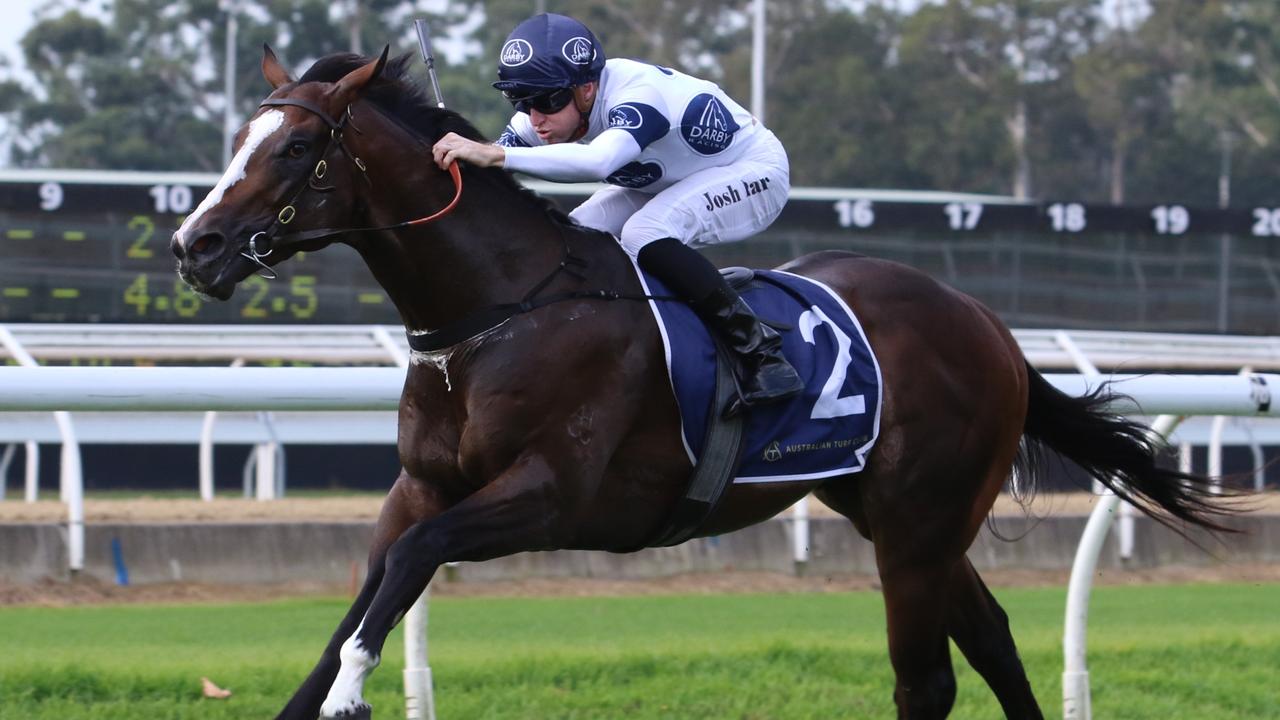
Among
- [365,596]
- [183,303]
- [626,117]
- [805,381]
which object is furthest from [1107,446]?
[183,303]

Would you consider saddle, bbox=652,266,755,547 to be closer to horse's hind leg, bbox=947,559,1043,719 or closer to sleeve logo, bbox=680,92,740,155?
sleeve logo, bbox=680,92,740,155

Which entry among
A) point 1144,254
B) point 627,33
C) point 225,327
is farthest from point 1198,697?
point 627,33

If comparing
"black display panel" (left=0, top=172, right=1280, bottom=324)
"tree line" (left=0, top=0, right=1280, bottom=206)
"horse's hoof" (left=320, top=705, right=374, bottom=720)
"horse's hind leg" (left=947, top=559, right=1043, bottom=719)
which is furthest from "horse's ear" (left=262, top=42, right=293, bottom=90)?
"tree line" (left=0, top=0, right=1280, bottom=206)

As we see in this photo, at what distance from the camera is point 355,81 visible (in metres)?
3.66

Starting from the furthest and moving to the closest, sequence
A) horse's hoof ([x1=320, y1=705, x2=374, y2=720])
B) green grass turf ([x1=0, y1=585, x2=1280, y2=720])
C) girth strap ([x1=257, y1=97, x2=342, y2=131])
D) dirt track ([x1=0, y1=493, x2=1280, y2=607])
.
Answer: dirt track ([x1=0, y1=493, x2=1280, y2=607]) → green grass turf ([x1=0, y1=585, x2=1280, y2=720]) → girth strap ([x1=257, y1=97, x2=342, y2=131]) → horse's hoof ([x1=320, y1=705, x2=374, y2=720])

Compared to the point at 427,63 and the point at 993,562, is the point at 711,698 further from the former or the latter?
the point at 993,562

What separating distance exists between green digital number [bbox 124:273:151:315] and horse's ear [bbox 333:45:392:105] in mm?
7763

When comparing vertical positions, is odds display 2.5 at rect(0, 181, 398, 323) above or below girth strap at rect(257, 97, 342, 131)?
below

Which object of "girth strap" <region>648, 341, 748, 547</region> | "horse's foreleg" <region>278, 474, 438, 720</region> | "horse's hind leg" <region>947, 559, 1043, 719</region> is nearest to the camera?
"horse's foreleg" <region>278, 474, 438, 720</region>

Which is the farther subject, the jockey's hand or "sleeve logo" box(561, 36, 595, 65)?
"sleeve logo" box(561, 36, 595, 65)

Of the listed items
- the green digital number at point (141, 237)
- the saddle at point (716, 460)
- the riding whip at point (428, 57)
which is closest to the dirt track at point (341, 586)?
the green digital number at point (141, 237)

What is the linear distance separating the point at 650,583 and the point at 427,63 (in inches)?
154

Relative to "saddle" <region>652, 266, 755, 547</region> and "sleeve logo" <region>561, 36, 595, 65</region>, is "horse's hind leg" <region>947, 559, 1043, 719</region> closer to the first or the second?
"saddle" <region>652, 266, 755, 547</region>

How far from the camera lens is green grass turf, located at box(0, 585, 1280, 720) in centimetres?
471
